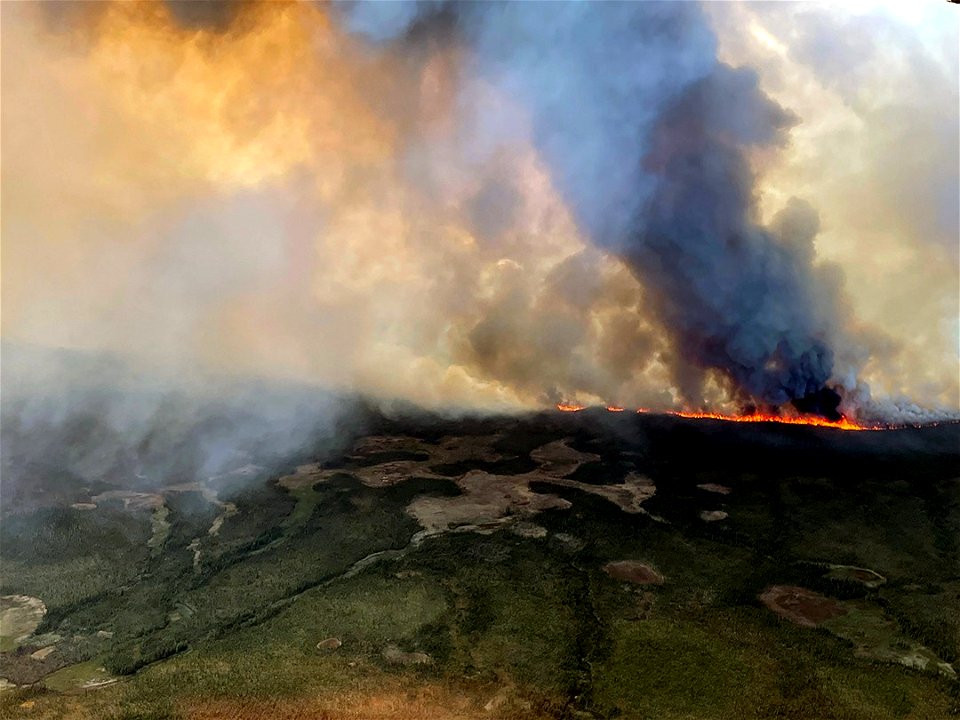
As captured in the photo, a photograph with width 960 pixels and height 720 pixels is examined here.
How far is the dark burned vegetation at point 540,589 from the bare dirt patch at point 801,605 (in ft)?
3.34

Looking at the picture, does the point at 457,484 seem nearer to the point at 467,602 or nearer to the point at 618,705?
the point at 467,602

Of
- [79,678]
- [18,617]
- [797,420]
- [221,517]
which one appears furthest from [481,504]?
[797,420]

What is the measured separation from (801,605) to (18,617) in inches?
2996

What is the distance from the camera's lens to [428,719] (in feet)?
178

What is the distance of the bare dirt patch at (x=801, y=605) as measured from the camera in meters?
69.8

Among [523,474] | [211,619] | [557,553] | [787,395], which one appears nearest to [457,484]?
[523,474]

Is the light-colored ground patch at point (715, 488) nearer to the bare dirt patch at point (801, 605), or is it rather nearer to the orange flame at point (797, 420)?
the bare dirt patch at point (801, 605)

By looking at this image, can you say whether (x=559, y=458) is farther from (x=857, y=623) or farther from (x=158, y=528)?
(x=158, y=528)

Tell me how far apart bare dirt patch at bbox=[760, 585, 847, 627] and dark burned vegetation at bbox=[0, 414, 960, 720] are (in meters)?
1.02

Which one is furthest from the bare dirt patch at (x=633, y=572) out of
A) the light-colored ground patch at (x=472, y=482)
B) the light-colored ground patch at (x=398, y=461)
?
the light-colored ground patch at (x=398, y=461)

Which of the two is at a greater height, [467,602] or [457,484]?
[457,484]

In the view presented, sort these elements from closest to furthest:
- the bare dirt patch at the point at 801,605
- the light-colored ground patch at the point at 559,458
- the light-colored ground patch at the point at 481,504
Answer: the bare dirt patch at the point at 801,605 → the light-colored ground patch at the point at 481,504 → the light-colored ground patch at the point at 559,458

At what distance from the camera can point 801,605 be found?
72.3 metres

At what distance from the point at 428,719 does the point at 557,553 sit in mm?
32273
